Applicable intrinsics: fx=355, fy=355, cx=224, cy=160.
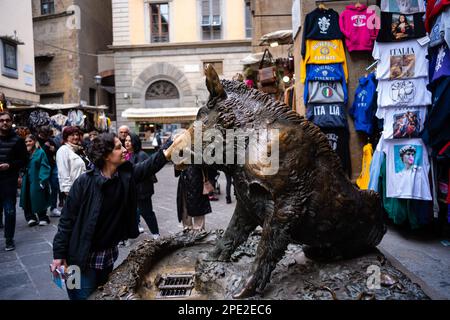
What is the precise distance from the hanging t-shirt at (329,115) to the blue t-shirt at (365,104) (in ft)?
0.57

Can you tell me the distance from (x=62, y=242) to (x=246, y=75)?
7549 millimetres

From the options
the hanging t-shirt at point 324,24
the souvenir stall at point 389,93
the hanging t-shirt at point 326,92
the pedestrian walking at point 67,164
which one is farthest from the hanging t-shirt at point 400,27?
the pedestrian walking at point 67,164

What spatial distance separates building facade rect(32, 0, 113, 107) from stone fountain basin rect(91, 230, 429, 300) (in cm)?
1918

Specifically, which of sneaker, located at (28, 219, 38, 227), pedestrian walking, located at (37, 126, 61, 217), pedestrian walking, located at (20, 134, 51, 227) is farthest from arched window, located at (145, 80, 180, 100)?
sneaker, located at (28, 219, 38, 227)

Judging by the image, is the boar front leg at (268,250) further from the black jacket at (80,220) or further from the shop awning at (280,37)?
the shop awning at (280,37)

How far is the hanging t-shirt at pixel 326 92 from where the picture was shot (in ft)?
16.3

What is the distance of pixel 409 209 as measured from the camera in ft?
13.8

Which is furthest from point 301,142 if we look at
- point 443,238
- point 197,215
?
point 443,238

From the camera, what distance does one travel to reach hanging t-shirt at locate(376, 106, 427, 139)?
4156 mm

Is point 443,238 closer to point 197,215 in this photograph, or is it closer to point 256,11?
point 197,215

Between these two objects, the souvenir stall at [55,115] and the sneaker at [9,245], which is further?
the souvenir stall at [55,115]

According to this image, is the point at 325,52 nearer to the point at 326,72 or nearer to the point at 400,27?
the point at 326,72

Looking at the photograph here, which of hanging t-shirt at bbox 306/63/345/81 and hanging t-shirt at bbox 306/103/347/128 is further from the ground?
hanging t-shirt at bbox 306/63/345/81

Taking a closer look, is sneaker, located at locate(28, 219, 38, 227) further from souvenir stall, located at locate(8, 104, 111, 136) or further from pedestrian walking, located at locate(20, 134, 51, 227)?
souvenir stall, located at locate(8, 104, 111, 136)
